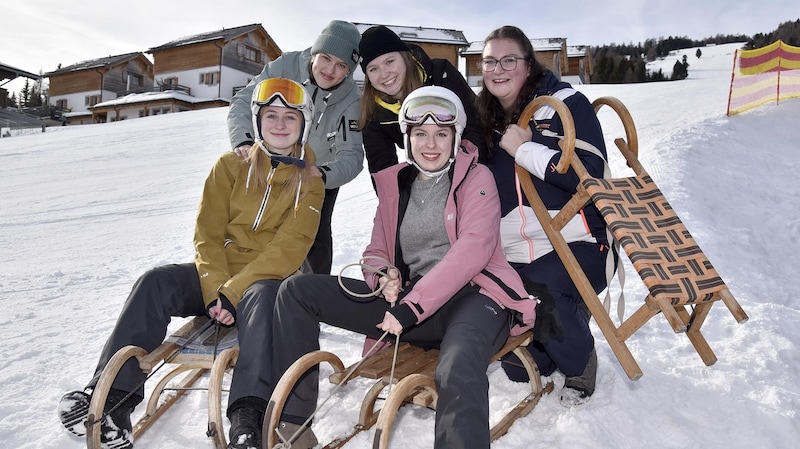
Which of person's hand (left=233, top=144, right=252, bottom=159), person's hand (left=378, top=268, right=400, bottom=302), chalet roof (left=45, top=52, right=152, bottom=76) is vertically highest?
chalet roof (left=45, top=52, right=152, bottom=76)

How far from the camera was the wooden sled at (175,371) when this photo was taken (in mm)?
2359

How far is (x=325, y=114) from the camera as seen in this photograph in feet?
12.8

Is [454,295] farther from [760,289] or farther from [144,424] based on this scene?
[760,289]

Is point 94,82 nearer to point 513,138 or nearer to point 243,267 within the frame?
point 243,267

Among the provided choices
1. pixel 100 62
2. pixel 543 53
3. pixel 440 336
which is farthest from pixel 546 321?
pixel 100 62

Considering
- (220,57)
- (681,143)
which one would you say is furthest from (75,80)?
(681,143)

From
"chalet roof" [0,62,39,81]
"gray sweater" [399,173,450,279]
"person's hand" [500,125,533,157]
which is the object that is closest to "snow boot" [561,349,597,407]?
"gray sweater" [399,173,450,279]

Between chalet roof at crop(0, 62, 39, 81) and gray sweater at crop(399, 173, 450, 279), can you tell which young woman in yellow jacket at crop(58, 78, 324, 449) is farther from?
chalet roof at crop(0, 62, 39, 81)

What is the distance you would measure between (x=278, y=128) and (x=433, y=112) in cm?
89

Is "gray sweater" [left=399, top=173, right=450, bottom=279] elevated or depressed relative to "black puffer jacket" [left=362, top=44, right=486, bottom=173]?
depressed

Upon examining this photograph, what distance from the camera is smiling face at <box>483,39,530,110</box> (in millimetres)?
3264

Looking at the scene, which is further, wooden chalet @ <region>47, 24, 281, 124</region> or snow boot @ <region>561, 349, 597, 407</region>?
wooden chalet @ <region>47, 24, 281, 124</region>

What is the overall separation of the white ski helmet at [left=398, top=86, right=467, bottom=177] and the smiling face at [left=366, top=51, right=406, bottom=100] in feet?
1.75

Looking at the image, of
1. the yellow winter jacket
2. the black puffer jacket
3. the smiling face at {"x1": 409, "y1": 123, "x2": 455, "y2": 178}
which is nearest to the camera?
the smiling face at {"x1": 409, "y1": 123, "x2": 455, "y2": 178}
